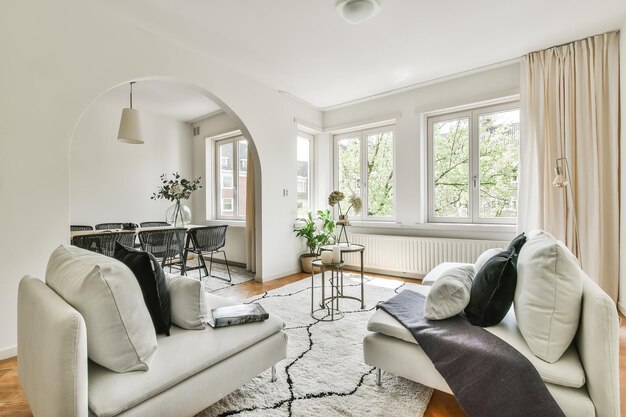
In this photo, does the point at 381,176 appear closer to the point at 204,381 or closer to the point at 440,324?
the point at 440,324

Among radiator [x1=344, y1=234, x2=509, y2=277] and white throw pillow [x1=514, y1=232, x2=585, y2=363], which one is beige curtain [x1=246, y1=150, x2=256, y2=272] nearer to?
radiator [x1=344, y1=234, x2=509, y2=277]

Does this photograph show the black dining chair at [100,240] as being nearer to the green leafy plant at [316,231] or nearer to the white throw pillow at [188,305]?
the white throw pillow at [188,305]

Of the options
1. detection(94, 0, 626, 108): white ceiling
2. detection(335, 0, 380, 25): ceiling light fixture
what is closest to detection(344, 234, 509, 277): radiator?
detection(94, 0, 626, 108): white ceiling

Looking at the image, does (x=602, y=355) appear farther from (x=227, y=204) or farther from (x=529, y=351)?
(x=227, y=204)

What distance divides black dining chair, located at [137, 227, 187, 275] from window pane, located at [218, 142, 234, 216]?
1884mm

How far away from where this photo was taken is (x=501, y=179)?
3818 mm

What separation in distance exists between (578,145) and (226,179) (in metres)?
5.08

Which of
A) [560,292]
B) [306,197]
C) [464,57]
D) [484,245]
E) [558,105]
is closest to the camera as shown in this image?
[560,292]

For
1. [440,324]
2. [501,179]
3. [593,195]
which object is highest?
[501,179]

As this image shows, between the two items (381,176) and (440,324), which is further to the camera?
(381,176)

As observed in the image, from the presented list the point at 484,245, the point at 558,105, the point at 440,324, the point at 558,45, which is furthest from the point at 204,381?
the point at 558,45

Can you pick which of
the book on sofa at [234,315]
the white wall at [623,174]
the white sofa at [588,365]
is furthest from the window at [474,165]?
the book on sofa at [234,315]

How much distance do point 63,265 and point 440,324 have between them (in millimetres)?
1828

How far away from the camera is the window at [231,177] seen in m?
5.50
